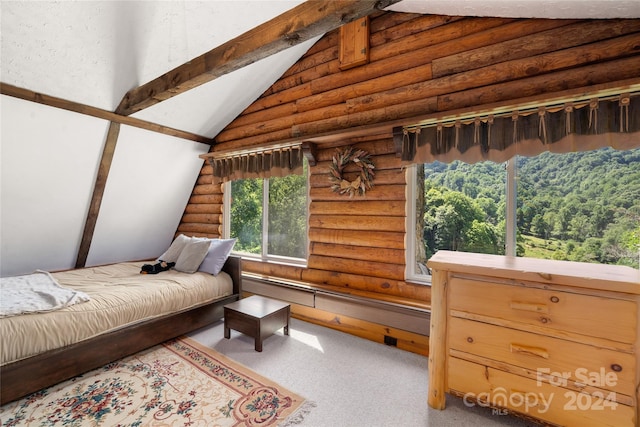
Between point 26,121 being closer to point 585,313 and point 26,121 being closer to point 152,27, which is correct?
point 152,27

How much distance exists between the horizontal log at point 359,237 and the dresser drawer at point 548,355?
43.6 inches

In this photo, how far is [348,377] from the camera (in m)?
2.24

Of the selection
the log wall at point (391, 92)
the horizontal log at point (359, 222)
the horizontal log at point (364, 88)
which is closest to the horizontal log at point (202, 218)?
the log wall at point (391, 92)

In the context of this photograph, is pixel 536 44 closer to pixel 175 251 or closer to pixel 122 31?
pixel 122 31

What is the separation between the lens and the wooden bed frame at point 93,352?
185 cm

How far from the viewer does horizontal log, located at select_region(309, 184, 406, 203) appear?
9.42ft

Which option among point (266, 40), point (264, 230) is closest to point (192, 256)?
point (264, 230)

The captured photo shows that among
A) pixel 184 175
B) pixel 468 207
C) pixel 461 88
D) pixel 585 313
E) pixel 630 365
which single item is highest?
pixel 461 88

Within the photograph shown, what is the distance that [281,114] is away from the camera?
3.72 metres

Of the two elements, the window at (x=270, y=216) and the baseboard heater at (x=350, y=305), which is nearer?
the baseboard heater at (x=350, y=305)

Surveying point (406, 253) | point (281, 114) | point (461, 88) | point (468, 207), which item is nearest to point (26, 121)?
point (281, 114)

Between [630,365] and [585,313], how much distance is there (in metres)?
0.29

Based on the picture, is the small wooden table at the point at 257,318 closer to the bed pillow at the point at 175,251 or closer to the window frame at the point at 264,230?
the window frame at the point at 264,230

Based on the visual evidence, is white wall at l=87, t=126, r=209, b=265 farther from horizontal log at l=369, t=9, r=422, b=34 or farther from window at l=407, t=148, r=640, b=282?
window at l=407, t=148, r=640, b=282
